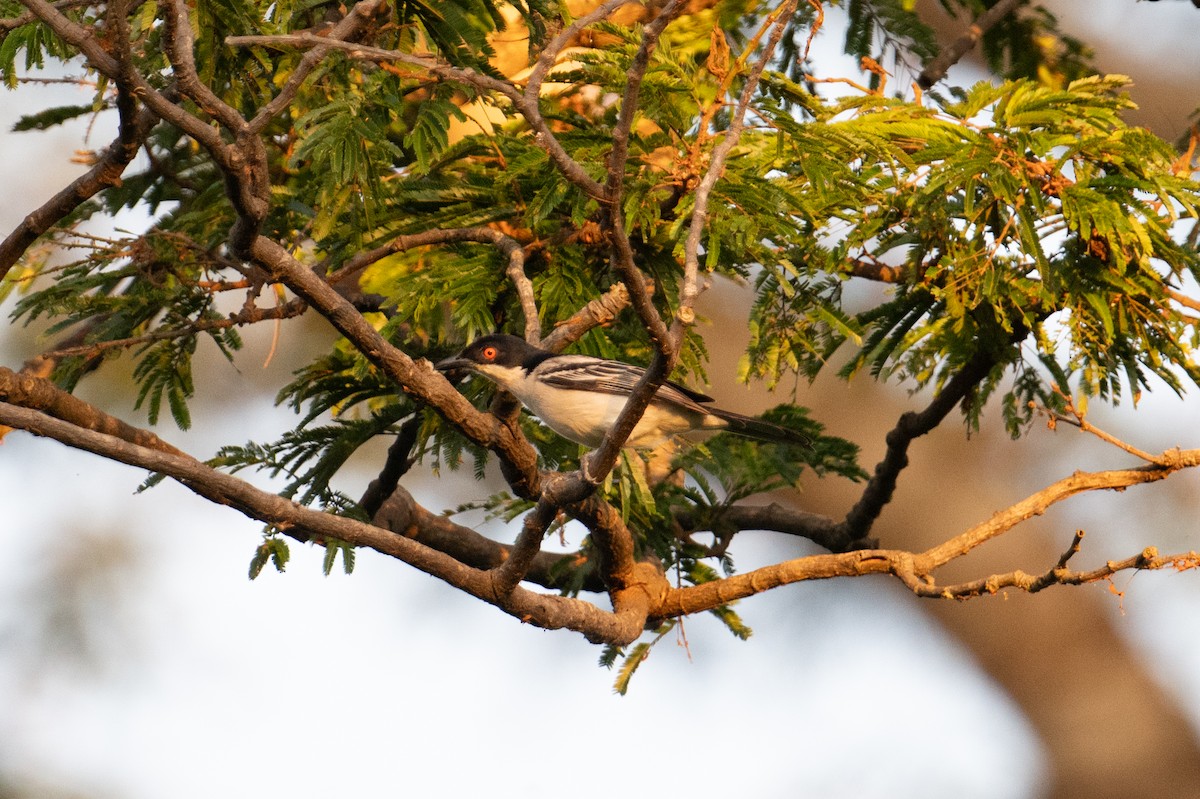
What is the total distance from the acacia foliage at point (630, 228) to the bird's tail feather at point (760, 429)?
→ 28cm

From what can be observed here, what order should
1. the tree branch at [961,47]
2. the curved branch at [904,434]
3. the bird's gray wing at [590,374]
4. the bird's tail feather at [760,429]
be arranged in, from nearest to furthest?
the bird's gray wing at [590,374] → the bird's tail feather at [760,429] → the curved branch at [904,434] → the tree branch at [961,47]

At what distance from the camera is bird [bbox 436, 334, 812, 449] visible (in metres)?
5.03

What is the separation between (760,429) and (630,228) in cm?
103

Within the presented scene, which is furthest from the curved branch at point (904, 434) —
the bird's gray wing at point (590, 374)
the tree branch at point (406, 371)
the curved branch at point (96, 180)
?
the curved branch at point (96, 180)

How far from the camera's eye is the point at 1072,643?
32.6 feet

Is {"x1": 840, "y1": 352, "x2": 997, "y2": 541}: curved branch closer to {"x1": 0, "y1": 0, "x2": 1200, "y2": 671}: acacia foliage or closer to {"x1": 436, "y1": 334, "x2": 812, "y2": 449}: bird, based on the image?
{"x1": 0, "y1": 0, "x2": 1200, "y2": 671}: acacia foliage

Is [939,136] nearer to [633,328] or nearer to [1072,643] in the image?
[633,328]

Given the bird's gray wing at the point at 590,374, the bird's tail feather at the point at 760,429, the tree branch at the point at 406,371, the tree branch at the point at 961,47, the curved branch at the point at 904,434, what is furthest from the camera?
the tree branch at the point at 961,47

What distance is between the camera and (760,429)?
5223 mm

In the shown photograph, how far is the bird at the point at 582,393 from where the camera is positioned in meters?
5.03

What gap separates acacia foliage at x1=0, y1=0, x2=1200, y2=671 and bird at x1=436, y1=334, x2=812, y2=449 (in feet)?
0.57

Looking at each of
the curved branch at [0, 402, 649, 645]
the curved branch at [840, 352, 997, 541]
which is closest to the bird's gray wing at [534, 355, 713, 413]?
the curved branch at [0, 402, 649, 645]

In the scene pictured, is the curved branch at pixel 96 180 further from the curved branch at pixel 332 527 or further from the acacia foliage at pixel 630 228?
the curved branch at pixel 332 527

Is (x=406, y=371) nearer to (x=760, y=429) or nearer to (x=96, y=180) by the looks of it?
(x=96, y=180)
